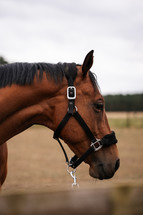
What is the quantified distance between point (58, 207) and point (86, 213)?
0.16m

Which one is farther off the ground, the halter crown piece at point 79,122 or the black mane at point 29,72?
the black mane at point 29,72

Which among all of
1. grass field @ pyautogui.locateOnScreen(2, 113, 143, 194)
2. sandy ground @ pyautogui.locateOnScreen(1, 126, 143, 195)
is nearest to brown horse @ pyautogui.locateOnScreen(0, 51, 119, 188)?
grass field @ pyautogui.locateOnScreen(2, 113, 143, 194)

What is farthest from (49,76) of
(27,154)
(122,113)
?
(122,113)

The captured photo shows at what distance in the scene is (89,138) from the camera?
2.29m

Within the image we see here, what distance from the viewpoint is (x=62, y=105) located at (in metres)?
2.27

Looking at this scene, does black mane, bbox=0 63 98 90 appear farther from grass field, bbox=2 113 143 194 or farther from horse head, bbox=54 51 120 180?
grass field, bbox=2 113 143 194

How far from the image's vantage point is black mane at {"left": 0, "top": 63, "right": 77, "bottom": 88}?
221cm

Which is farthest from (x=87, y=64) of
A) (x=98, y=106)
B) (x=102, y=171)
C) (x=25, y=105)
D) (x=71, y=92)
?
(x=102, y=171)

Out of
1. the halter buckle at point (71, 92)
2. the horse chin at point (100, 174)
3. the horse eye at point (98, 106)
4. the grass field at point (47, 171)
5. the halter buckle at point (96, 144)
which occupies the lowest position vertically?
the grass field at point (47, 171)

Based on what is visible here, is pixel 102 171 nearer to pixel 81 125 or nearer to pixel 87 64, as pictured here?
pixel 81 125

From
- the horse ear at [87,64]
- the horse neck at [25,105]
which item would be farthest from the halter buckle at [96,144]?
the horse ear at [87,64]

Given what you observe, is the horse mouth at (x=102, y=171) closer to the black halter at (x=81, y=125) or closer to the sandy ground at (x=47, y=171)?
the black halter at (x=81, y=125)

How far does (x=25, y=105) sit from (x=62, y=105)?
0.39 m

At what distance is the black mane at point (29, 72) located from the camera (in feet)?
7.26
